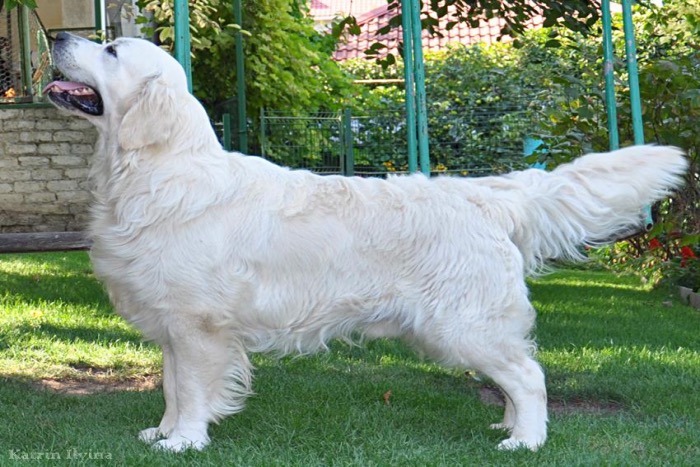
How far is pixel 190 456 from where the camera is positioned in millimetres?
3643

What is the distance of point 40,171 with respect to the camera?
484 inches

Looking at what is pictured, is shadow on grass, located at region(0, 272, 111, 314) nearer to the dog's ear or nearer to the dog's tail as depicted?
the dog's ear

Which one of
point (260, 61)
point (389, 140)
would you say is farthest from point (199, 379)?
point (389, 140)

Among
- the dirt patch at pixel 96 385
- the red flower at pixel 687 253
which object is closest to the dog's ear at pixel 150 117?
the dirt patch at pixel 96 385

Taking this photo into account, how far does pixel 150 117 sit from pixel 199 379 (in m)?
1.10

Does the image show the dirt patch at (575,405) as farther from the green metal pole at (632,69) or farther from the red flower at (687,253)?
the red flower at (687,253)

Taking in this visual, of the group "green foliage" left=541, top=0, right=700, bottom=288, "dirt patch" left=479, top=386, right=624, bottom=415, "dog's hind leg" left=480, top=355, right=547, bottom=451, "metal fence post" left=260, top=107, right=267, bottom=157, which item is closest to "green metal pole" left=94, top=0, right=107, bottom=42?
"metal fence post" left=260, top=107, right=267, bottom=157

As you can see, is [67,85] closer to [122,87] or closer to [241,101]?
[122,87]

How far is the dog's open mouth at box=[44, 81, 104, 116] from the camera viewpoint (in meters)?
3.98

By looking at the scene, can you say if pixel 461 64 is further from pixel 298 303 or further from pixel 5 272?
pixel 298 303

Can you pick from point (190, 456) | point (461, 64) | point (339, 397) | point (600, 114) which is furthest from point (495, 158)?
point (190, 456)

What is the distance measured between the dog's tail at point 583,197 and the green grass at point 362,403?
843mm

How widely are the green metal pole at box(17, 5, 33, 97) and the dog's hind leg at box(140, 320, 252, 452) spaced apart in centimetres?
932

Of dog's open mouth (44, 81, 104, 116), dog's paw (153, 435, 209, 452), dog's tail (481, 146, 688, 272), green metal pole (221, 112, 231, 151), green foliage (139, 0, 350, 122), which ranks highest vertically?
green foliage (139, 0, 350, 122)
